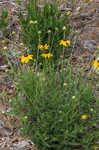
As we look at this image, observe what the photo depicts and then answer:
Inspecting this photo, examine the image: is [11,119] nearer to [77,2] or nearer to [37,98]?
[37,98]

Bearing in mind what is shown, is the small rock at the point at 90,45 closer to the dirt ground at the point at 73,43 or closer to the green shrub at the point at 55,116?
the dirt ground at the point at 73,43

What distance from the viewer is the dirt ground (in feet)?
6.98

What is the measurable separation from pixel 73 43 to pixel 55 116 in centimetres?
171

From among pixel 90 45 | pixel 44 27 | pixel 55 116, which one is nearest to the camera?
pixel 55 116

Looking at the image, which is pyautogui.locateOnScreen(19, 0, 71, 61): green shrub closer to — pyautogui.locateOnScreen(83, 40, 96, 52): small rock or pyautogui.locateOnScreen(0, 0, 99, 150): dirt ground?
pyautogui.locateOnScreen(0, 0, 99, 150): dirt ground

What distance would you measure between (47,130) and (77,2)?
3.05 meters

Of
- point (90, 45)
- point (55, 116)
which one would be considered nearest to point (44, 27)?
point (90, 45)

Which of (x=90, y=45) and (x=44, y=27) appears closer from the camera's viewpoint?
(x=44, y=27)

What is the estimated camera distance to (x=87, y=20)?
3.73 metres

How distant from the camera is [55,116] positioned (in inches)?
75.8

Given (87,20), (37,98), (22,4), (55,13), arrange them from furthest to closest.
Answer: (22,4) < (87,20) < (55,13) < (37,98)

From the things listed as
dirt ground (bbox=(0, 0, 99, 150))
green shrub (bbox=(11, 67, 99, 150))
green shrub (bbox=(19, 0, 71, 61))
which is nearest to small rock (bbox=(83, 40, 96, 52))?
dirt ground (bbox=(0, 0, 99, 150))

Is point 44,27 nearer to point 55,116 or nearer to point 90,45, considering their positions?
point 90,45

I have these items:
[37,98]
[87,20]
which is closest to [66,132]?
[37,98]
